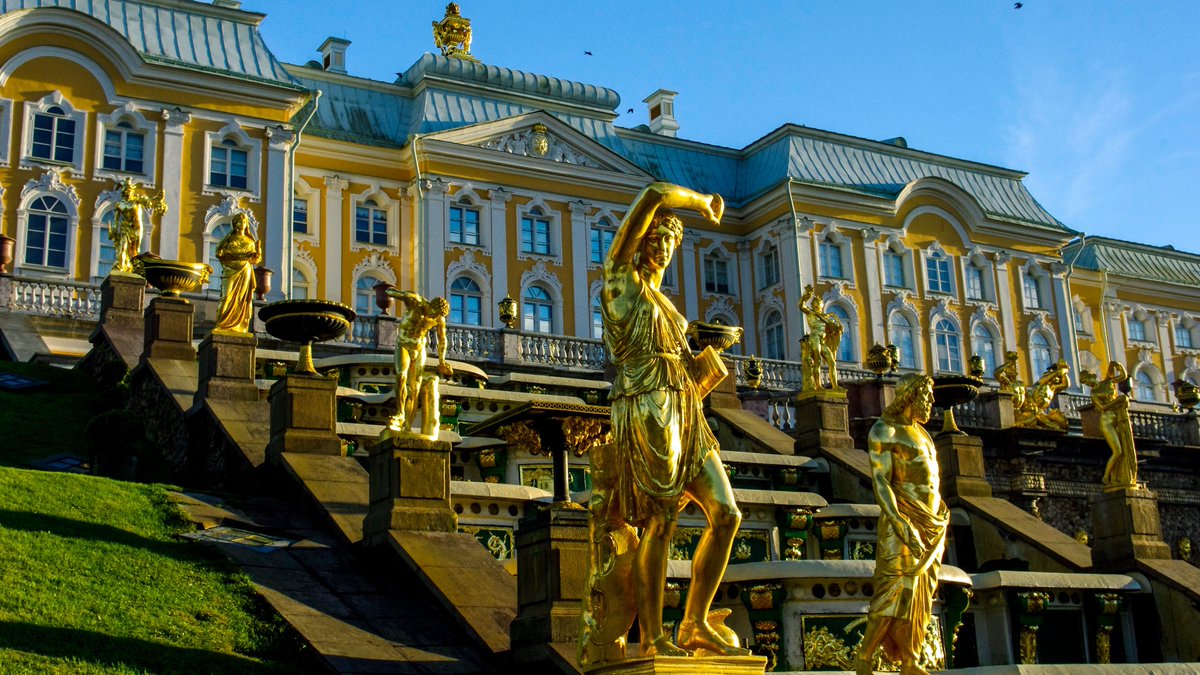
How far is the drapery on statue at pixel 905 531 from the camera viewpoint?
10.7 m

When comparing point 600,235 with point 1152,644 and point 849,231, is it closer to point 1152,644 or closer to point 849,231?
point 849,231

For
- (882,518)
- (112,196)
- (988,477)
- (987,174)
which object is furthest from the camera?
(987,174)

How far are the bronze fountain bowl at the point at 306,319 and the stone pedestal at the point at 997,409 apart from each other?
15320mm

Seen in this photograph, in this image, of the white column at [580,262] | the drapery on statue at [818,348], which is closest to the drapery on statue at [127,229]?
the drapery on statue at [818,348]

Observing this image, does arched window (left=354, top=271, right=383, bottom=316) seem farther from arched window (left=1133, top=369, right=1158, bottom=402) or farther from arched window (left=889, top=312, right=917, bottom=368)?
arched window (left=1133, top=369, right=1158, bottom=402)

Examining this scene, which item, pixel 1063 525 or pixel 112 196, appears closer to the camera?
pixel 1063 525

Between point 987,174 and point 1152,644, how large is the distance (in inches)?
1660

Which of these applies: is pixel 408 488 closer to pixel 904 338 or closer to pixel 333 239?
pixel 333 239

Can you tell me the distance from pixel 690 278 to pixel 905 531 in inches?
1662

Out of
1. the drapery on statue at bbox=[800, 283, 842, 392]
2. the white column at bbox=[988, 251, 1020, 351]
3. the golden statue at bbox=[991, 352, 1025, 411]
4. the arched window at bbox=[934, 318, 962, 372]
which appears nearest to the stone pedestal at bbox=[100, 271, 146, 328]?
the drapery on statue at bbox=[800, 283, 842, 392]

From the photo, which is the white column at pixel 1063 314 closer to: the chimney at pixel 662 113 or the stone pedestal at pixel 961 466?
the chimney at pixel 662 113

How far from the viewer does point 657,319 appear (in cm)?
1011

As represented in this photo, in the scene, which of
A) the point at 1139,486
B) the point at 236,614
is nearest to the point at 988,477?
Answer: the point at 1139,486

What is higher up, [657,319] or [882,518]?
[657,319]
